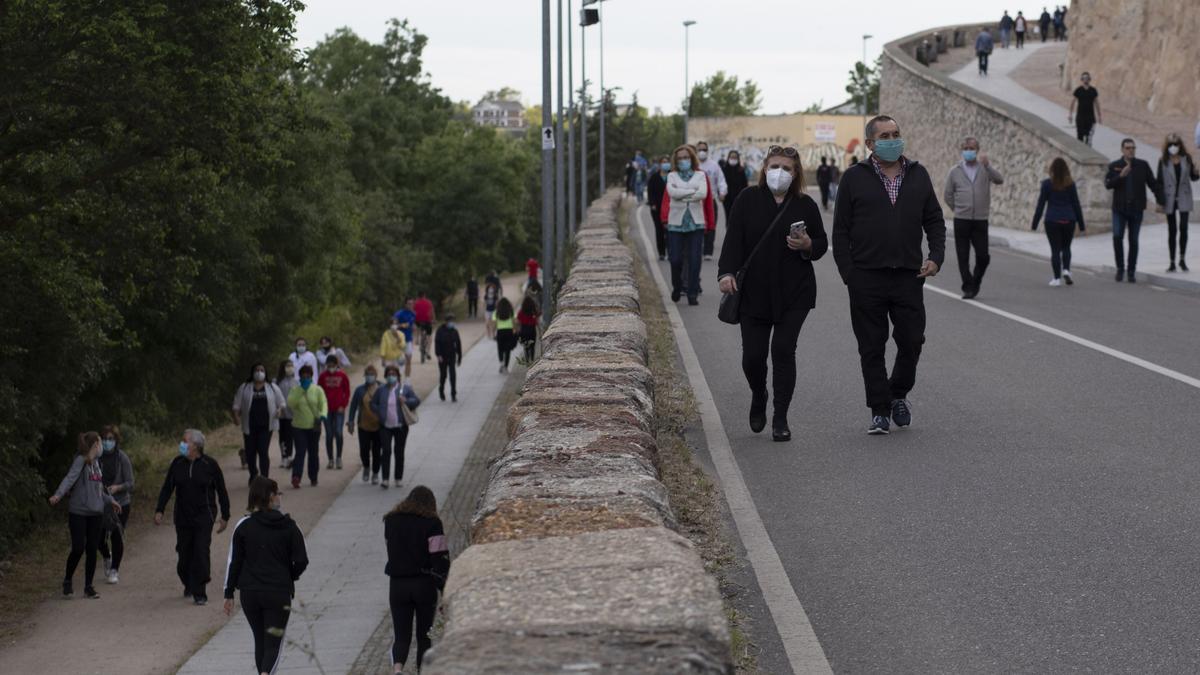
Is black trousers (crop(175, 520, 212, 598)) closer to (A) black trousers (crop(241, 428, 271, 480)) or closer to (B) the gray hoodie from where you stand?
(B) the gray hoodie

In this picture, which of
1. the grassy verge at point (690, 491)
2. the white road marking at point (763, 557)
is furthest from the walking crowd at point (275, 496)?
the white road marking at point (763, 557)

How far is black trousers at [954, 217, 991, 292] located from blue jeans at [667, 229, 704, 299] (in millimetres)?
2915

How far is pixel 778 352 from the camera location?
9898 millimetres

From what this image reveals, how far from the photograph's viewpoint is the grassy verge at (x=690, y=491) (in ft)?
19.5

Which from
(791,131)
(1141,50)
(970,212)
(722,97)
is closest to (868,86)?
(722,97)

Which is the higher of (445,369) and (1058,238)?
(1058,238)

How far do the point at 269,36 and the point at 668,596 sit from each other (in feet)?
66.8

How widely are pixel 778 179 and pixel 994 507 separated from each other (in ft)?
9.03

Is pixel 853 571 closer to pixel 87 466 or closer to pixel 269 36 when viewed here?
pixel 87 466

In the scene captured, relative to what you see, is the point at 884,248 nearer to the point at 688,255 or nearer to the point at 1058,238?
the point at 688,255

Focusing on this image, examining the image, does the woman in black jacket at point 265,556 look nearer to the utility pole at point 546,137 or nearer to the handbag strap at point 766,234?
the handbag strap at point 766,234

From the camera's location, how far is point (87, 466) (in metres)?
18.4

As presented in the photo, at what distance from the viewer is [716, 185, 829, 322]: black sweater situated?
9836 millimetres

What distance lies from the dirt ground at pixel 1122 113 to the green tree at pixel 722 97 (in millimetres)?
122420
